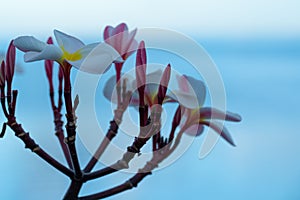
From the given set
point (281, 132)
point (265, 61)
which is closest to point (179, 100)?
point (281, 132)

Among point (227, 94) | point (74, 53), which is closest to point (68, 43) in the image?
point (74, 53)

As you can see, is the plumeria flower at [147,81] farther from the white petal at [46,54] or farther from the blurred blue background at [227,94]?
the blurred blue background at [227,94]

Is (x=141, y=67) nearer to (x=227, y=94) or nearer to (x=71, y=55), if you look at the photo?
(x=71, y=55)

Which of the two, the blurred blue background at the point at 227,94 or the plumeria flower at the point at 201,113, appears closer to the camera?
the plumeria flower at the point at 201,113

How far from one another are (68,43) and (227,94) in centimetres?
54

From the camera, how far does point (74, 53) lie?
26 centimetres

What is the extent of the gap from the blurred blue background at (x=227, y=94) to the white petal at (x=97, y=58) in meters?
0.30

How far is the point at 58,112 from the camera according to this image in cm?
33

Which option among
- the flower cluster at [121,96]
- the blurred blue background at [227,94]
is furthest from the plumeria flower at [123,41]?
the blurred blue background at [227,94]

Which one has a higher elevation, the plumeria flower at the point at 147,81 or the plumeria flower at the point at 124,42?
the plumeria flower at the point at 124,42

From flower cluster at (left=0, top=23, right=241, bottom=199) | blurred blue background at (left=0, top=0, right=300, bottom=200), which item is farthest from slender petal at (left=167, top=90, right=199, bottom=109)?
blurred blue background at (left=0, top=0, right=300, bottom=200)

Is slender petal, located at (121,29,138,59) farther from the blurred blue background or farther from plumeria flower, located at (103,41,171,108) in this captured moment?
the blurred blue background

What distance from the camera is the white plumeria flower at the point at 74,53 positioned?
24 cm

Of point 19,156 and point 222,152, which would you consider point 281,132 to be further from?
point 19,156
